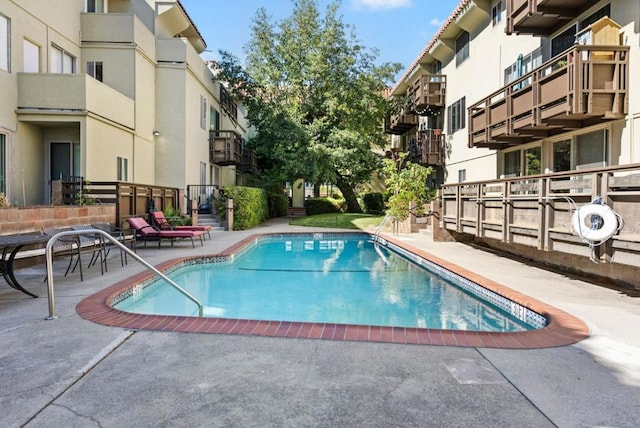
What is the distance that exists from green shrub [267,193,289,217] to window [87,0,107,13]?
14.3m

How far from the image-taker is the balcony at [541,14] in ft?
33.3

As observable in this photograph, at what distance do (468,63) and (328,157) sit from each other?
26.8 feet

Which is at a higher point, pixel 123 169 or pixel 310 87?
pixel 310 87

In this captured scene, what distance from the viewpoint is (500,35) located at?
1466 cm

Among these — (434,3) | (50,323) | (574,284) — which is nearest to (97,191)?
(50,323)

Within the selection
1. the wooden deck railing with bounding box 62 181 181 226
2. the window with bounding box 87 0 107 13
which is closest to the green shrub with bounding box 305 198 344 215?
the wooden deck railing with bounding box 62 181 181 226

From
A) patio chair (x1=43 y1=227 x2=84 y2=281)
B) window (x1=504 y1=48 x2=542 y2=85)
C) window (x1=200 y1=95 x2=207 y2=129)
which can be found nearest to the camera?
patio chair (x1=43 y1=227 x2=84 y2=281)

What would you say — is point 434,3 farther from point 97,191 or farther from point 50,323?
point 50,323

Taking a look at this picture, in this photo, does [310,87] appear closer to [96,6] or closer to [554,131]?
[96,6]

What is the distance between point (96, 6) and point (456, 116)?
603 inches

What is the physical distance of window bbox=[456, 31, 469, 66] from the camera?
1778 cm

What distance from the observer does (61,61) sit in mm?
14086

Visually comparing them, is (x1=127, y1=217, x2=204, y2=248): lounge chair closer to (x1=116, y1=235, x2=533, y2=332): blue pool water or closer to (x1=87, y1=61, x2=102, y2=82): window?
(x1=116, y1=235, x2=533, y2=332): blue pool water

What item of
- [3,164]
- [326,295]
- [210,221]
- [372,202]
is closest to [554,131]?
[326,295]
